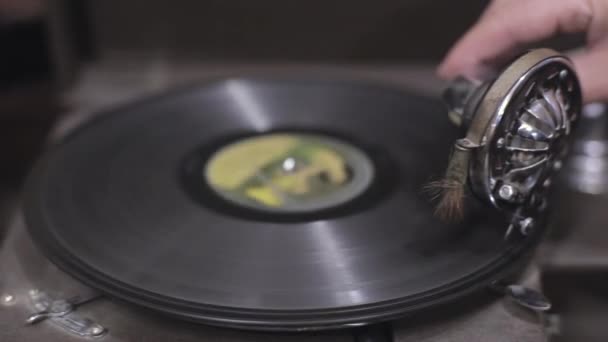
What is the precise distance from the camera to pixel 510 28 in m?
0.65

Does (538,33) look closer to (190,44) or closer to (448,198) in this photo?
(448,198)

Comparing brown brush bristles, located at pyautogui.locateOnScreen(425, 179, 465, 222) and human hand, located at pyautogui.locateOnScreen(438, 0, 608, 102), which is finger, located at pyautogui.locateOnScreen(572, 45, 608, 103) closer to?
human hand, located at pyautogui.locateOnScreen(438, 0, 608, 102)

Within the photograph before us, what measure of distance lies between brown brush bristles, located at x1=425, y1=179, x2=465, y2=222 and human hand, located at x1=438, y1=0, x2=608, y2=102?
0.12 metres

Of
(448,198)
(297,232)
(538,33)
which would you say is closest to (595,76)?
(538,33)

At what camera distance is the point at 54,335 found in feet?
1.83

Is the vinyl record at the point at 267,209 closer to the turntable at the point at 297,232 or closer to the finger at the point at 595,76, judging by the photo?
the turntable at the point at 297,232

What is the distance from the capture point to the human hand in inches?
25.0

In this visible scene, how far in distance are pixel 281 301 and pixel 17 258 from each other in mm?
262

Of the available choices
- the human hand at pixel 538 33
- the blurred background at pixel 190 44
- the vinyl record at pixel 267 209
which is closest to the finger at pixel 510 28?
the human hand at pixel 538 33

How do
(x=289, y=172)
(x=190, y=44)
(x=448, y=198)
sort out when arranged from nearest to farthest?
Result: (x=448, y=198) → (x=289, y=172) → (x=190, y=44)

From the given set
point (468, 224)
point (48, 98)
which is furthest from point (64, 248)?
point (48, 98)

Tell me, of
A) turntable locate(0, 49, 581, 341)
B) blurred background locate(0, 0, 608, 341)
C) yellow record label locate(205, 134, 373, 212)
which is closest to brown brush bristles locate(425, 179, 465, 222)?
turntable locate(0, 49, 581, 341)

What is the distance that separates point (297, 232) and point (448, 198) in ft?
0.44

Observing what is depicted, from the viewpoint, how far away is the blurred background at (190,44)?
105 cm
